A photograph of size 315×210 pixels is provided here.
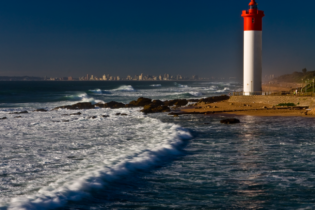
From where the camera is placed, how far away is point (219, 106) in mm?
23953

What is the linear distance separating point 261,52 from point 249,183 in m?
19.0

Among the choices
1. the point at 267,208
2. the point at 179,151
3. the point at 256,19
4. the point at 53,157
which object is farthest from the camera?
the point at 256,19

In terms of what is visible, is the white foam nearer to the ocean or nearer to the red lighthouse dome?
the ocean

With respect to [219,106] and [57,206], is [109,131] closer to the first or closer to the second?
[57,206]

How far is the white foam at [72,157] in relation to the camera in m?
6.21

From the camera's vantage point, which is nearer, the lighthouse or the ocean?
the ocean

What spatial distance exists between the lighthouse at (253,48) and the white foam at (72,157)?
36.6 feet

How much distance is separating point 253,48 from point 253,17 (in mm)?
2032

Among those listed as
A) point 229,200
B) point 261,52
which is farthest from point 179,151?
point 261,52

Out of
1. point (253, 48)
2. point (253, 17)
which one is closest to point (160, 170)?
point (253, 48)

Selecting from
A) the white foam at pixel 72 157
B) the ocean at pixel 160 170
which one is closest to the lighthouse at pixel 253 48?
the ocean at pixel 160 170

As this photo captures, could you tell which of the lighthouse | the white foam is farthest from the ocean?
the lighthouse

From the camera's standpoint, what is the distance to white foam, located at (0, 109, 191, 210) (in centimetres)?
621

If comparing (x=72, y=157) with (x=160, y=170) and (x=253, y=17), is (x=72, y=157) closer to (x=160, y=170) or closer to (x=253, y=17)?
(x=160, y=170)
